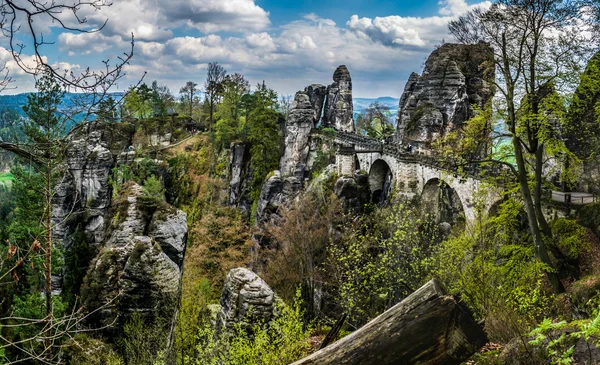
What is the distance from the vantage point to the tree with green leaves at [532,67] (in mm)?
13234

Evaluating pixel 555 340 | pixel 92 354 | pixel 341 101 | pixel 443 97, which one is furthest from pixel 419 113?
pixel 555 340

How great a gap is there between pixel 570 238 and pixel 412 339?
1276 centimetres

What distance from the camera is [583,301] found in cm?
1172

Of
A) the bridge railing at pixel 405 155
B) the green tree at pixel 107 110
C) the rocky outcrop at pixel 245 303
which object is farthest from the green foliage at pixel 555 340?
the bridge railing at pixel 405 155

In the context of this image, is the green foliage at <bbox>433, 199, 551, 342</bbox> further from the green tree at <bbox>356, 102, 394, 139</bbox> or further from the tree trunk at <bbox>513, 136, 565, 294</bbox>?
the green tree at <bbox>356, 102, 394, 139</bbox>

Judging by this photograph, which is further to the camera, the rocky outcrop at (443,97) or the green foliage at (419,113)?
the green foliage at (419,113)

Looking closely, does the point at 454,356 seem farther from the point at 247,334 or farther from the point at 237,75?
the point at 237,75

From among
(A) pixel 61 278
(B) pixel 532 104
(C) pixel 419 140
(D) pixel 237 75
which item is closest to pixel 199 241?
(A) pixel 61 278

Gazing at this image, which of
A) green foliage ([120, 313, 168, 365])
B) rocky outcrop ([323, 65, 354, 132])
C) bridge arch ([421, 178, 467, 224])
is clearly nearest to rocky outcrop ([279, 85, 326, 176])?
rocky outcrop ([323, 65, 354, 132])

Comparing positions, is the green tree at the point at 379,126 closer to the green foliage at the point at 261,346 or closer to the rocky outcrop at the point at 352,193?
the rocky outcrop at the point at 352,193

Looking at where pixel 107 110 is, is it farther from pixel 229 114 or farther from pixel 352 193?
pixel 229 114

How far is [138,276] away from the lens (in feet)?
35.3

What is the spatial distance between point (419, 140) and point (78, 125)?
34127 mm

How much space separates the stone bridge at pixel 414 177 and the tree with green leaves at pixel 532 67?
4.57 m
